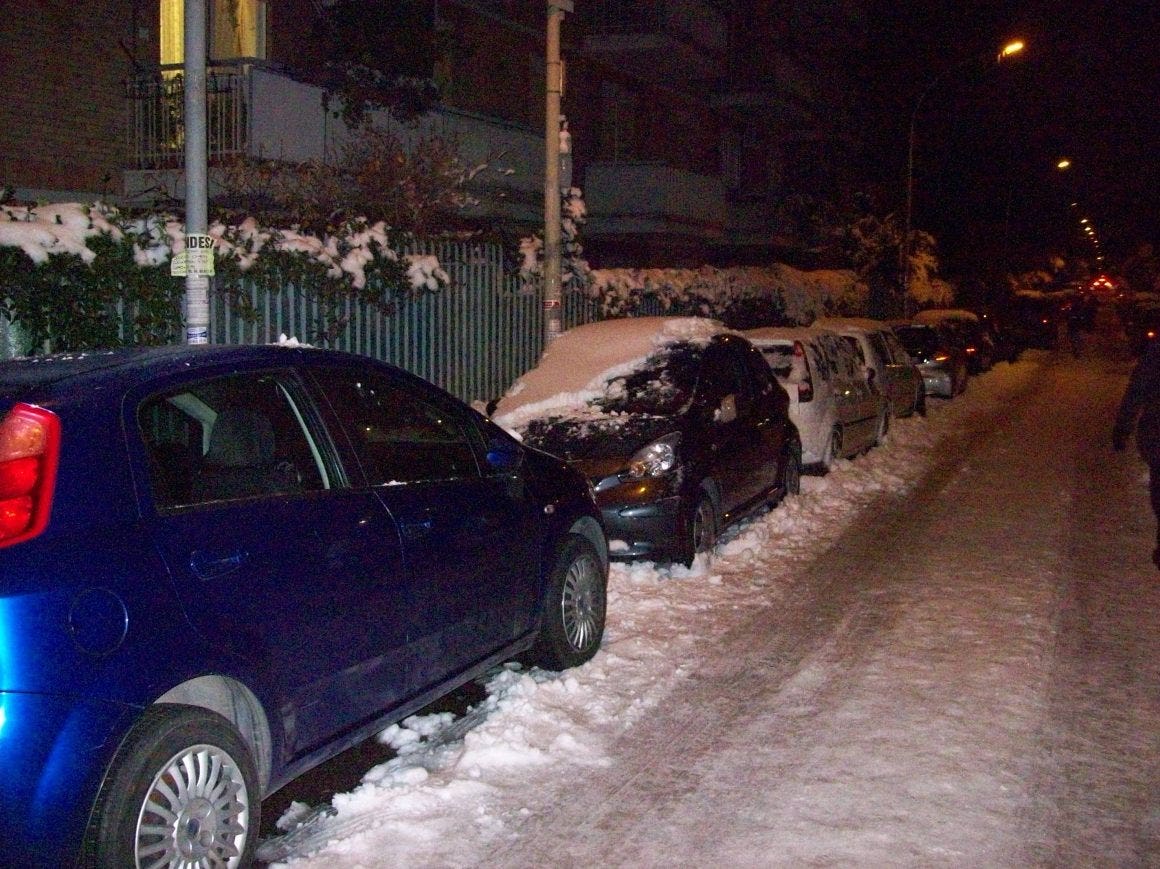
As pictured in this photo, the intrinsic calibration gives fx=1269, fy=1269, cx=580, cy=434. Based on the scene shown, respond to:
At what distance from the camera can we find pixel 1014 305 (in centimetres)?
4306

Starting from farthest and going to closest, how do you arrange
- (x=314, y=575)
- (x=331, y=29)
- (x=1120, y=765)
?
(x=331, y=29), (x=1120, y=765), (x=314, y=575)

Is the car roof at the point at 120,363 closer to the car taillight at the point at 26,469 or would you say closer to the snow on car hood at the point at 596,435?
the car taillight at the point at 26,469

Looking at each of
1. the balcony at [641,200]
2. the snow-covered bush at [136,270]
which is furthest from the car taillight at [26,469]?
the balcony at [641,200]

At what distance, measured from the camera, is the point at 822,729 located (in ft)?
19.1

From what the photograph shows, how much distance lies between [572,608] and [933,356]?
728 inches

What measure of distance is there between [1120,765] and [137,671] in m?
4.00

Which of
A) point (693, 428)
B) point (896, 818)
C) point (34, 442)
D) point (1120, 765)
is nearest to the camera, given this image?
point (34, 442)

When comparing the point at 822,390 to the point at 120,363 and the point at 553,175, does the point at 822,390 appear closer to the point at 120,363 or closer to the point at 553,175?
the point at 553,175

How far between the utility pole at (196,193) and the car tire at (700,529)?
351cm

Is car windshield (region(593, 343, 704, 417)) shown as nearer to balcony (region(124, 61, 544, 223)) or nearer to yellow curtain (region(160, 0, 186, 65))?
balcony (region(124, 61, 544, 223))

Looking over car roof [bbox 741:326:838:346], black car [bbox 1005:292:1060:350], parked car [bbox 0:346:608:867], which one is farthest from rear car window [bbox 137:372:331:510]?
black car [bbox 1005:292:1060:350]

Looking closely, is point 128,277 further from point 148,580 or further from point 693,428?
point 148,580

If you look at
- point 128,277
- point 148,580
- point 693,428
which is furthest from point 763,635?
point 128,277

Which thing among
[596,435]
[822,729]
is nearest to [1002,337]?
[596,435]
